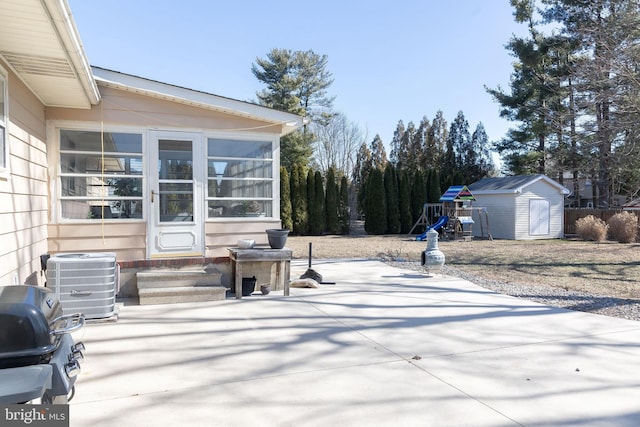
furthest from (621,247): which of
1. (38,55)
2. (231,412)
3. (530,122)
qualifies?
(38,55)

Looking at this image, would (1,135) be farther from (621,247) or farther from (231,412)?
(621,247)

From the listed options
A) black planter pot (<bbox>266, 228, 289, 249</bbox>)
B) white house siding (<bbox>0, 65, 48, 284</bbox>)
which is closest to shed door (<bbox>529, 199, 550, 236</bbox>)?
black planter pot (<bbox>266, 228, 289, 249</bbox>)

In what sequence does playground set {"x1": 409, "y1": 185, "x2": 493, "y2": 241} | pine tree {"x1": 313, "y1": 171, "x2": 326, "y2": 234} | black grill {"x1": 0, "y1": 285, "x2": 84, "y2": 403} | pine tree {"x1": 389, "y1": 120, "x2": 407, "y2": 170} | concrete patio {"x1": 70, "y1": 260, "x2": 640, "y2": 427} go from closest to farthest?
black grill {"x1": 0, "y1": 285, "x2": 84, "y2": 403}, concrete patio {"x1": 70, "y1": 260, "x2": 640, "y2": 427}, playground set {"x1": 409, "y1": 185, "x2": 493, "y2": 241}, pine tree {"x1": 313, "y1": 171, "x2": 326, "y2": 234}, pine tree {"x1": 389, "y1": 120, "x2": 407, "y2": 170}

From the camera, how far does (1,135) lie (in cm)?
365

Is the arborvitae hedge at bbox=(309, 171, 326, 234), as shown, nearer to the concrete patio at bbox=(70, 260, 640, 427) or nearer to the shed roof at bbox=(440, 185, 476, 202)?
the shed roof at bbox=(440, 185, 476, 202)

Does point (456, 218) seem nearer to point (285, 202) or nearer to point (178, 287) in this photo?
point (285, 202)

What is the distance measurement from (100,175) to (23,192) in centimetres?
121

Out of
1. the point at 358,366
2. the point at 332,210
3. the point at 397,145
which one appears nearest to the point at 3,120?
the point at 358,366

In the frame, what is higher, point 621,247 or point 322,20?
point 322,20

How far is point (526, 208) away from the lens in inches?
656

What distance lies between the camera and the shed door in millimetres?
16781

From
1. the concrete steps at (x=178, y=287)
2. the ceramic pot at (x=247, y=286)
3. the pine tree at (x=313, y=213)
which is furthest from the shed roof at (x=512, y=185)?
the concrete steps at (x=178, y=287)

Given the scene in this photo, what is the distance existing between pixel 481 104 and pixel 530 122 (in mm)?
3693

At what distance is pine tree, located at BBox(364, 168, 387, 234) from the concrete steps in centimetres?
1468
